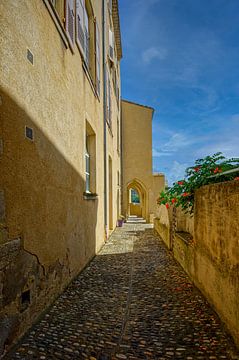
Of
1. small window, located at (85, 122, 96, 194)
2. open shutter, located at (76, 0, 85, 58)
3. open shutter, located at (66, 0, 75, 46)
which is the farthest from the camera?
small window, located at (85, 122, 96, 194)

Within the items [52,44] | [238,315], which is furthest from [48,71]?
[238,315]

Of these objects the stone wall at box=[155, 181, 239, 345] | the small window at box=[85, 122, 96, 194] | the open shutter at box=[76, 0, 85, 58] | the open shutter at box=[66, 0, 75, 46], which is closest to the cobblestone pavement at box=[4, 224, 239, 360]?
the stone wall at box=[155, 181, 239, 345]

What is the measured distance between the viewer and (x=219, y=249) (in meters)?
2.84

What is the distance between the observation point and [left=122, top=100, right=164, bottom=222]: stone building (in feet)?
57.1

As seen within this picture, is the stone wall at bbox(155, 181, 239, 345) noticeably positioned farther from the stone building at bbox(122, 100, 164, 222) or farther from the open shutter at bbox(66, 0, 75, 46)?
the stone building at bbox(122, 100, 164, 222)

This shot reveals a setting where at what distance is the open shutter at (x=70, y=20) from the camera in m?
4.16

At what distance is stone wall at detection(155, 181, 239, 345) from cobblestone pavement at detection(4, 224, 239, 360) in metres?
0.20

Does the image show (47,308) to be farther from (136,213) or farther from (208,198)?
(136,213)

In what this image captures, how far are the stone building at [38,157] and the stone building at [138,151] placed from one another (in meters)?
12.6

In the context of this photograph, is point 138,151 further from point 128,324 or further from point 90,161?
point 128,324

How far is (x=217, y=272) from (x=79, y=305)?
1.78 m

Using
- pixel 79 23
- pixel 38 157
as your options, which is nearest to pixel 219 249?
pixel 38 157

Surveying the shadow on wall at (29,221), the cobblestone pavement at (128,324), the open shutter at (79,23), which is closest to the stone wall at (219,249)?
the cobblestone pavement at (128,324)

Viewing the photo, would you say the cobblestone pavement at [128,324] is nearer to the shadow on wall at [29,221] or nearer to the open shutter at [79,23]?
the shadow on wall at [29,221]
